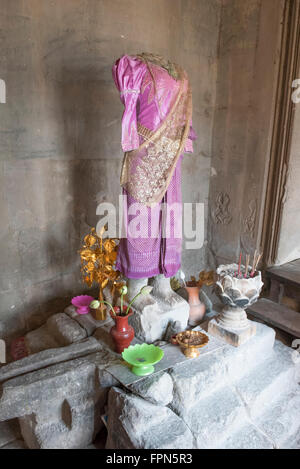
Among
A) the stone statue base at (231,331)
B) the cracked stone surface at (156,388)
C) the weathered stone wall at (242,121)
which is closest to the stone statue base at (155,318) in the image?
the stone statue base at (231,331)

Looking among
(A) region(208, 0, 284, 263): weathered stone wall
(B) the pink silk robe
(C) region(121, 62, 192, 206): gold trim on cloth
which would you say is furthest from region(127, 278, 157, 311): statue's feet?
(A) region(208, 0, 284, 263): weathered stone wall

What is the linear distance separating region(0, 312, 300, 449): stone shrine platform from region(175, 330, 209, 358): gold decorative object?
0.04m

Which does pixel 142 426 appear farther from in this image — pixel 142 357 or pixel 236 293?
pixel 236 293

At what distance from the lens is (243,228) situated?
3.72 meters

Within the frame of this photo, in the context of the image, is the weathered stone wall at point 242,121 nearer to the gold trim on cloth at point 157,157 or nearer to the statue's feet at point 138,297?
the gold trim on cloth at point 157,157

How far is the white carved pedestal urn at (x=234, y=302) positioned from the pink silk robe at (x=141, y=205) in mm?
352

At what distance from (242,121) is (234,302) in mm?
2077

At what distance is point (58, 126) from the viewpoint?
9.45 ft

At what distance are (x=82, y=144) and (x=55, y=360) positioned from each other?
174 centimetres

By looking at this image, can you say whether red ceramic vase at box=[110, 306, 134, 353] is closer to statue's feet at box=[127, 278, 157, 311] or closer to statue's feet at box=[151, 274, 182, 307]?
statue's feet at box=[127, 278, 157, 311]

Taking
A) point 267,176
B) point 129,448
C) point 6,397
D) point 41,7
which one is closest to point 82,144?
point 41,7

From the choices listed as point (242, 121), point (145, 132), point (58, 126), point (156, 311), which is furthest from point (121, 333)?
point (242, 121)

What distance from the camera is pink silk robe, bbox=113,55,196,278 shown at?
6.76 ft

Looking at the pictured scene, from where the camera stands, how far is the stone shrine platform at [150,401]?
6.05 ft
